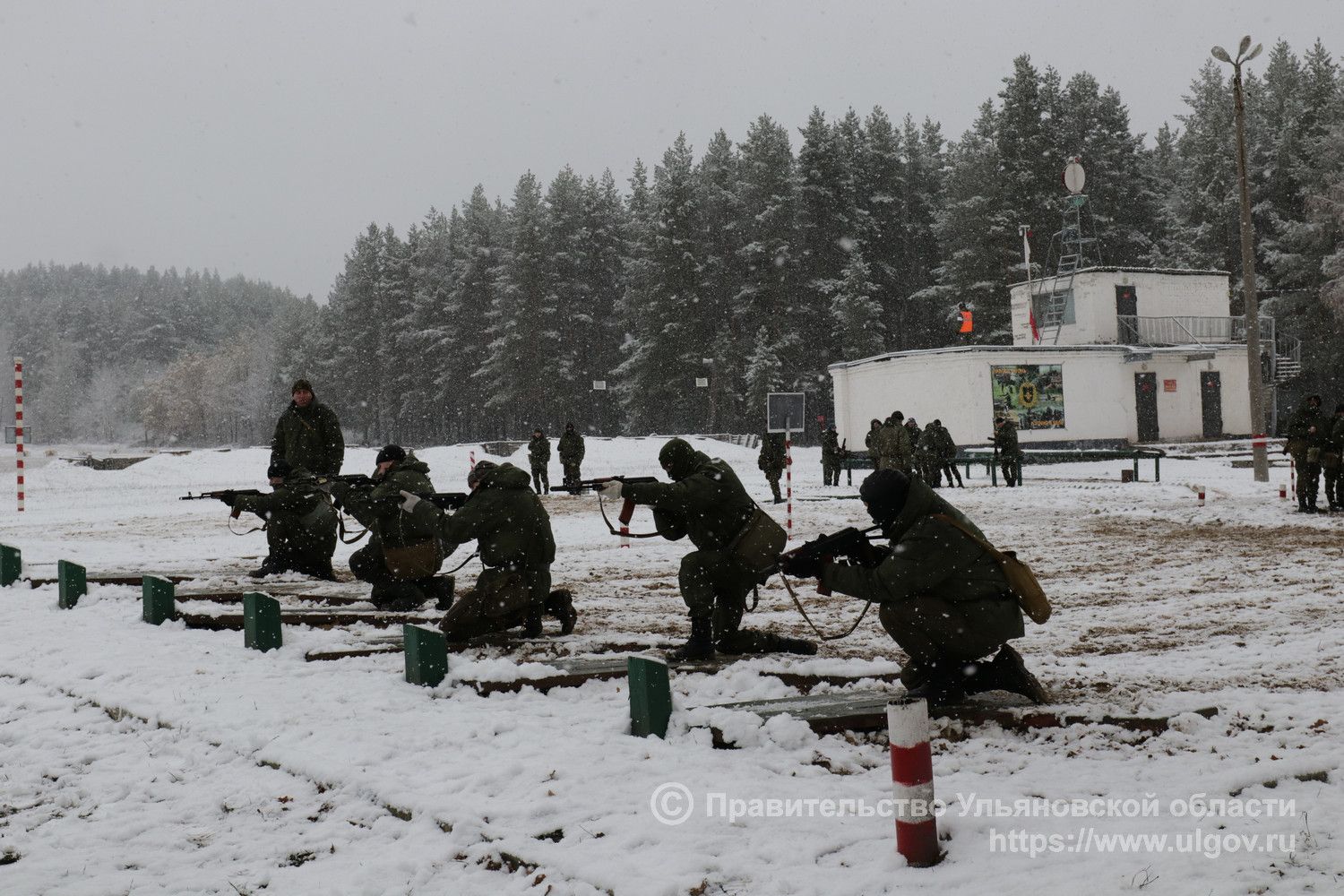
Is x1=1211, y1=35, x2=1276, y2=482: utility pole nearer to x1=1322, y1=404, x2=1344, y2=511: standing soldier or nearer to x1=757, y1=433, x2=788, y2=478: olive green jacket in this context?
x1=1322, y1=404, x2=1344, y2=511: standing soldier

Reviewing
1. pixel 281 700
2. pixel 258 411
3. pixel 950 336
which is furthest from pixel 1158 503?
pixel 258 411

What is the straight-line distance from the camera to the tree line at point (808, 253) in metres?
53.4

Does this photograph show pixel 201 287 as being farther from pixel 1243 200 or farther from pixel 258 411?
pixel 1243 200

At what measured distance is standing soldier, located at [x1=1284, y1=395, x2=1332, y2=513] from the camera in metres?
16.6

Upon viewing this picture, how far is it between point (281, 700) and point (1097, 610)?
695 cm

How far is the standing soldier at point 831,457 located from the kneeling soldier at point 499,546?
2042 centimetres

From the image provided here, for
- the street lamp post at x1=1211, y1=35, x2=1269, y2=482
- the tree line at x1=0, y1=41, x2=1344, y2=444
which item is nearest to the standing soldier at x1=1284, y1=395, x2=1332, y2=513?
the street lamp post at x1=1211, y1=35, x2=1269, y2=482

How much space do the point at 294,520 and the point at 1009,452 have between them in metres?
17.8

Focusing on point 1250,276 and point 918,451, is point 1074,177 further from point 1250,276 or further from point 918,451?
point 918,451

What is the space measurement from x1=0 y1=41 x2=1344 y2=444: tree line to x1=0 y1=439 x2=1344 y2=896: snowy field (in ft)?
132

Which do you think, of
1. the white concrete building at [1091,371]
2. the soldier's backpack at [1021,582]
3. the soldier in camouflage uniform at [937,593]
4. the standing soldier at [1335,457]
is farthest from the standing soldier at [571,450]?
the soldier's backpack at [1021,582]

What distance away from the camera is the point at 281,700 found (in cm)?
695

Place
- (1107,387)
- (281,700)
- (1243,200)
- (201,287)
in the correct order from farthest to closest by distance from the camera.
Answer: (201,287) < (1107,387) < (1243,200) < (281,700)

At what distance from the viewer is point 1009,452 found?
25.0 m
